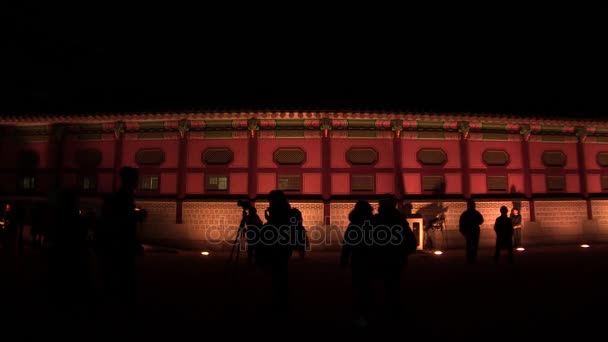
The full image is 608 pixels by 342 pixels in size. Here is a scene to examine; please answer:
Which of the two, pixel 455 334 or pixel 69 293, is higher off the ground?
pixel 69 293

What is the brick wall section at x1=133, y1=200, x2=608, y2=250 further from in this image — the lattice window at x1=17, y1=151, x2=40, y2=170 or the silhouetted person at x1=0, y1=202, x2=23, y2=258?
the lattice window at x1=17, y1=151, x2=40, y2=170

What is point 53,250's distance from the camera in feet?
17.7

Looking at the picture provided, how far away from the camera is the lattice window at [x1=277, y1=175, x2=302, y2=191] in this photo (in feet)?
55.5

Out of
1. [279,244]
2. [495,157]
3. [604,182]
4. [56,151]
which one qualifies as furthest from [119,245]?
[604,182]

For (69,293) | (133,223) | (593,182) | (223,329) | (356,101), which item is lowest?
(223,329)

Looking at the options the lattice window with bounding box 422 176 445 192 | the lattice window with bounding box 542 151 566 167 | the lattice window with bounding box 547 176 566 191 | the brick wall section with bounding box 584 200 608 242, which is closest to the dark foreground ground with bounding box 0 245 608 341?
the lattice window with bounding box 422 176 445 192

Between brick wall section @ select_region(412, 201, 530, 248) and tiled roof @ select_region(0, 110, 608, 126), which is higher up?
tiled roof @ select_region(0, 110, 608, 126)

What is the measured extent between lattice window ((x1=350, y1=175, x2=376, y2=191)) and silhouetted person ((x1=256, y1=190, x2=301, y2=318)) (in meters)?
11.0

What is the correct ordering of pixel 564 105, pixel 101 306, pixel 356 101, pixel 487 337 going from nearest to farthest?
pixel 487 337, pixel 101 306, pixel 356 101, pixel 564 105

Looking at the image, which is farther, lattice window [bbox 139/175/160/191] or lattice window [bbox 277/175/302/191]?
lattice window [bbox 139/175/160/191]

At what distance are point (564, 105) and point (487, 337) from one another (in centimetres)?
1716

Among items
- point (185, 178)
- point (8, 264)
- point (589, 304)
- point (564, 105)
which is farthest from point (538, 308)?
point (564, 105)

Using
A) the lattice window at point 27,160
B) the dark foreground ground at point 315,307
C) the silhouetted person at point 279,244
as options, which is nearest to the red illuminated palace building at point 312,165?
the lattice window at point 27,160

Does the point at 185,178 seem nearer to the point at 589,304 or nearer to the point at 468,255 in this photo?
the point at 468,255
